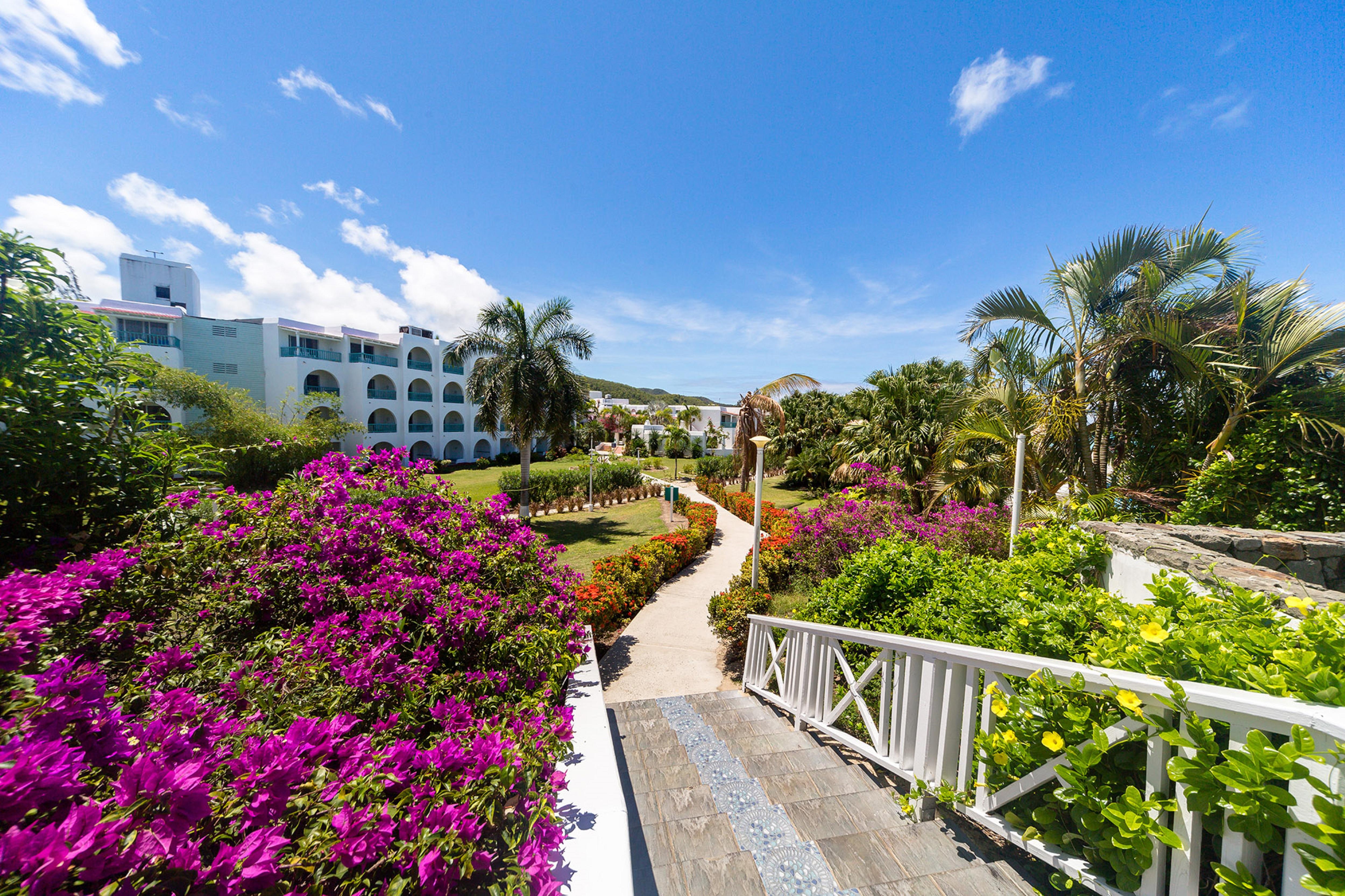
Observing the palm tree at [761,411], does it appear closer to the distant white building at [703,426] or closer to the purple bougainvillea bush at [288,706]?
the purple bougainvillea bush at [288,706]

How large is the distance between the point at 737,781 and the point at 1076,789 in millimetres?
1856

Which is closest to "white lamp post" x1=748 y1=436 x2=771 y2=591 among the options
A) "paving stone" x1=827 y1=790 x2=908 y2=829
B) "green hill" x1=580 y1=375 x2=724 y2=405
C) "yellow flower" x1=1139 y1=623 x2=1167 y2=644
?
"paving stone" x1=827 y1=790 x2=908 y2=829

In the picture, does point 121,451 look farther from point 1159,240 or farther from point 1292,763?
point 1159,240

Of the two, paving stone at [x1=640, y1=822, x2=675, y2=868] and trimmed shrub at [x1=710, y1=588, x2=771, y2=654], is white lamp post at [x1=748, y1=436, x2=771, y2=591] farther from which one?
paving stone at [x1=640, y1=822, x2=675, y2=868]

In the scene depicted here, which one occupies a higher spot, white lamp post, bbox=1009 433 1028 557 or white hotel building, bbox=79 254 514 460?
white hotel building, bbox=79 254 514 460

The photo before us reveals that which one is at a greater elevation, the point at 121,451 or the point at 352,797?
the point at 121,451

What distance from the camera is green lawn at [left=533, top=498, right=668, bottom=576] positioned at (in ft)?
40.4

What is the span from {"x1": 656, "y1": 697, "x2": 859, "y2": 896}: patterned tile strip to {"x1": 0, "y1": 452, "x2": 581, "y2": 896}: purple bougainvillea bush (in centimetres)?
103

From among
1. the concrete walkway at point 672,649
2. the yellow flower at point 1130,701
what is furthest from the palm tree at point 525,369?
the yellow flower at point 1130,701

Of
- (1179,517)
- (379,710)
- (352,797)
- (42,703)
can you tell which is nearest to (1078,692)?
(352,797)

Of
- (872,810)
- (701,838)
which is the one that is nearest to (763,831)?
(701,838)

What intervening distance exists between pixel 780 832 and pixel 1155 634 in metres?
1.84

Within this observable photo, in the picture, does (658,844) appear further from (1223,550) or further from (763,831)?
(1223,550)

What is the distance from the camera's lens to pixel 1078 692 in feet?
5.04
